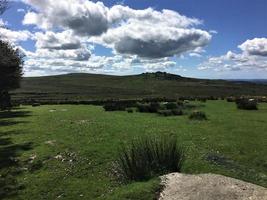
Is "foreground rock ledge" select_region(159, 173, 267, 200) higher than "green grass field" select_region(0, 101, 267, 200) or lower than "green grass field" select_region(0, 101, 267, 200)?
higher

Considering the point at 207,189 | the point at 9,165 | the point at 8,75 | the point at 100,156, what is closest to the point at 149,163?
the point at 207,189

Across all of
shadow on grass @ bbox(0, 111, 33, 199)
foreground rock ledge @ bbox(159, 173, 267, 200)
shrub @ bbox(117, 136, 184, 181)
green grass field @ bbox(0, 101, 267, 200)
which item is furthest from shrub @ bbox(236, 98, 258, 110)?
foreground rock ledge @ bbox(159, 173, 267, 200)

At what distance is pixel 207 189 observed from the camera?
13359 millimetres

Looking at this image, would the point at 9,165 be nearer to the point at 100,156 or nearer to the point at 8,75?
the point at 100,156

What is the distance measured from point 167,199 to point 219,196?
145 centimetres

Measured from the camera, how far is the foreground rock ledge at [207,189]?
42.1 ft

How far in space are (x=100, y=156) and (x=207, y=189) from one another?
9.49m

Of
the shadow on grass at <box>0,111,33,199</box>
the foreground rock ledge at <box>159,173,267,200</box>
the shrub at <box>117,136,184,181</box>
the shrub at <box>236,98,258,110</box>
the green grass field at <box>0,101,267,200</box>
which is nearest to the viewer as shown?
the foreground rock ledge at <box>159,173,267,200</box>

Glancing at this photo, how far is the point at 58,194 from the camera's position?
1730 cm

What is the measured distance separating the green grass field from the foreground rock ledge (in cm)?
49

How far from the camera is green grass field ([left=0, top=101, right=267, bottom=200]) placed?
17.5 meters

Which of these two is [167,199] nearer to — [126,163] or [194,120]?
[126,163]

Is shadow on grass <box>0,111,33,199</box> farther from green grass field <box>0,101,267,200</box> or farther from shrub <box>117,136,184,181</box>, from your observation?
shrub <box>117,136,184,181</box>

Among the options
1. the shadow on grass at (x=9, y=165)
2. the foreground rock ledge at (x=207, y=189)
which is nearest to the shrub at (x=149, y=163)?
the foreground rock ledge at (x=207, y=189)
